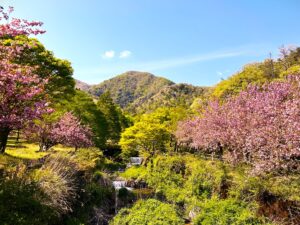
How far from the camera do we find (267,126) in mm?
12664

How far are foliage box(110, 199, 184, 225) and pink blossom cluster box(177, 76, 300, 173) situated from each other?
4778mm

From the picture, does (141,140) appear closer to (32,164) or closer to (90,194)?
(90,194)

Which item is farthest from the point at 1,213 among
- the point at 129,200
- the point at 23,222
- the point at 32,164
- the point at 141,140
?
the point at 141,140

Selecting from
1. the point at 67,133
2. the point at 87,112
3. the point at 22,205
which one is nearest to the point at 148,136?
the point at 87,112

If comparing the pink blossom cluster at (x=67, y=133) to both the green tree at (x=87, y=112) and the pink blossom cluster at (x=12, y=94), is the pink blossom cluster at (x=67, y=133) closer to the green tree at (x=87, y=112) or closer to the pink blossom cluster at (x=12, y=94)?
the green tree at (x=87, y=112)

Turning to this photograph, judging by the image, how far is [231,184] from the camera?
15.9 metres

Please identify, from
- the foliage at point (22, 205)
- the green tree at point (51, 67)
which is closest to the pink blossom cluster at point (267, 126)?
the foliage at point (22, 205)

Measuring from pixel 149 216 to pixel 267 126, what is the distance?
7.12 meters

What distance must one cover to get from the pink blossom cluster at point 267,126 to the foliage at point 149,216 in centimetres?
478

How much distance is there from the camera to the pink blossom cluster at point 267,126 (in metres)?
11.5

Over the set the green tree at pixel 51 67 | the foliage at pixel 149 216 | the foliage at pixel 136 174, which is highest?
the green tree at pixel 51 67

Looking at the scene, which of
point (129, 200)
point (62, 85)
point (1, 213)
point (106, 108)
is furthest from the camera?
point (106, 108)

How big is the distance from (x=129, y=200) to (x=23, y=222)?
10.4 meters

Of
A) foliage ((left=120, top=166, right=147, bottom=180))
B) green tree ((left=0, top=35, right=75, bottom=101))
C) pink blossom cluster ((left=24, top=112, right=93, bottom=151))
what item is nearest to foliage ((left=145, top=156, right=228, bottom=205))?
foliage ((left=120, top=166, right=147, bottom=180))
